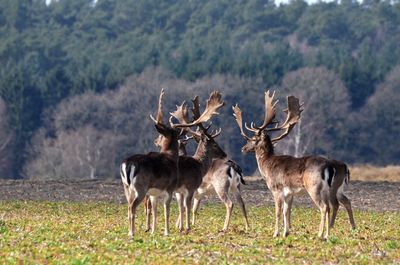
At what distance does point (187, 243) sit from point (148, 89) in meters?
67.6

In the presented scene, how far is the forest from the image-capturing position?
263 feet

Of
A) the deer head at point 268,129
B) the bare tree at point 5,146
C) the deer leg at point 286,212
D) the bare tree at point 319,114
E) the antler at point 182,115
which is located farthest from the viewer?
the bare tree at point 319,114

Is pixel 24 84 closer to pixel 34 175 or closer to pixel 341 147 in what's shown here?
pixel 34 175

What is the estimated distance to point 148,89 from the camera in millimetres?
85562

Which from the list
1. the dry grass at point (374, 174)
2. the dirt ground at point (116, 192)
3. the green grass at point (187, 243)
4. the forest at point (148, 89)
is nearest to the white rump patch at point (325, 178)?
the green grass at point (187, 243)

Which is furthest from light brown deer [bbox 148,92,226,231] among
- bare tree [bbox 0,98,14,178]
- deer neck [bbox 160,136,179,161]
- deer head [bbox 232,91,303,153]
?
bare tree [bbox 0,98,14,178]

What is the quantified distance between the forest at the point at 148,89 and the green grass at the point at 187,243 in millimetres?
49046

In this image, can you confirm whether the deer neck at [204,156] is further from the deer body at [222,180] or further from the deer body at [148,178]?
the deer body at [148,178]

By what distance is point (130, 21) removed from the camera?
142625mm

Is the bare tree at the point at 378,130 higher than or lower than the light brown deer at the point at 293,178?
lower

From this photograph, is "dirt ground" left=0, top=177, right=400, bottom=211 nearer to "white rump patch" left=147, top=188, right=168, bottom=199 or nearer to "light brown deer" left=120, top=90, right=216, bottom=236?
"light brown deer" left=120, top=90, right=216, bottom=236

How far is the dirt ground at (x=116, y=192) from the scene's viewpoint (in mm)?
32375

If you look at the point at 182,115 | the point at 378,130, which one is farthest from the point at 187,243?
the point at 378,130

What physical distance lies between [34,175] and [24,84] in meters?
12.9
